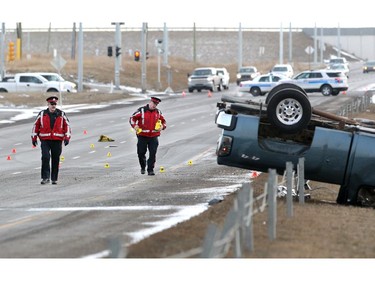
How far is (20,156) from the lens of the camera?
107 feet

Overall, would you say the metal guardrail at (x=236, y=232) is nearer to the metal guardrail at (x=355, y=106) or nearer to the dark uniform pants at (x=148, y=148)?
the dark uniform pants at (x=148, y=148)

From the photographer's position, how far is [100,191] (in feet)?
71.4

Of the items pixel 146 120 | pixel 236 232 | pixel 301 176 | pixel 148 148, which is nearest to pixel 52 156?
pixel 146 120

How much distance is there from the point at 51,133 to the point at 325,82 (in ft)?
155

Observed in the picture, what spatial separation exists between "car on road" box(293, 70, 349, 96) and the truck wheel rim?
4893 cm

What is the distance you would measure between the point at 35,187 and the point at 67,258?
419 inches

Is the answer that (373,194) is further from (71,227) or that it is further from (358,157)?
(71,227)

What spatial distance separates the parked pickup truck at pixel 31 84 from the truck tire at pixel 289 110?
1948 inches

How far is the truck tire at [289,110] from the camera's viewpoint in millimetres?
19766

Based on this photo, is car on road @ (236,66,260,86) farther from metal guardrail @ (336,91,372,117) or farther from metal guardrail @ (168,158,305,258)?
metal guardrail @ (168,158,305,258)

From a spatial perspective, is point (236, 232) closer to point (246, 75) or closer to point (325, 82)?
point (325, 82)

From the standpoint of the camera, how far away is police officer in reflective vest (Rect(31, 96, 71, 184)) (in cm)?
2309

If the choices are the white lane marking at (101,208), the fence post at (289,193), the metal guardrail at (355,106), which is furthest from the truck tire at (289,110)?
the metal guardrail at (355,106)

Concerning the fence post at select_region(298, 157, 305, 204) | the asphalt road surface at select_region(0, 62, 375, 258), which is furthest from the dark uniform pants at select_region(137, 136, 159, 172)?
the fence post at select_region(298, 157, 305, 204)
